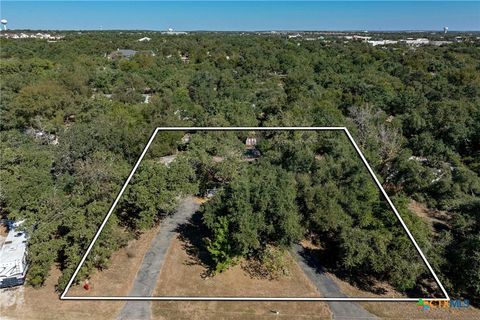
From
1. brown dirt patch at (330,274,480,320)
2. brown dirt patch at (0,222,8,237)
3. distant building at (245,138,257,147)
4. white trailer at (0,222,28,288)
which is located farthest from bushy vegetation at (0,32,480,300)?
brown dirt patch at (0,222,8,237)

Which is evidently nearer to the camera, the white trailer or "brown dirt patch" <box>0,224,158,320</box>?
"brown dirt patch" <box>0,224,158,320</box>

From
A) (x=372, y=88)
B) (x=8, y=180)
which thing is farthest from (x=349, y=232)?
(x=372, y=88)

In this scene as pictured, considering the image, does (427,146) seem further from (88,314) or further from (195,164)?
(88,314)

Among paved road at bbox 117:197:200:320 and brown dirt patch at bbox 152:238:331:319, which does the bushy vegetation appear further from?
brown dirt patch at bbox 152:238:331:319

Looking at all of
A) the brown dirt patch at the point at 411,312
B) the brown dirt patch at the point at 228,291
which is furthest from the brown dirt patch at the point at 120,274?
the brown dirt patch at the point at 411,312

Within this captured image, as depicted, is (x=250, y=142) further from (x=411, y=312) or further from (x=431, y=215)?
(x=411, y=312)

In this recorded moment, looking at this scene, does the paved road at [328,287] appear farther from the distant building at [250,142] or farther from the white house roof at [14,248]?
the distant building at [250,142]

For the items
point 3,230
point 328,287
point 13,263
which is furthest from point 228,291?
point 3,230
